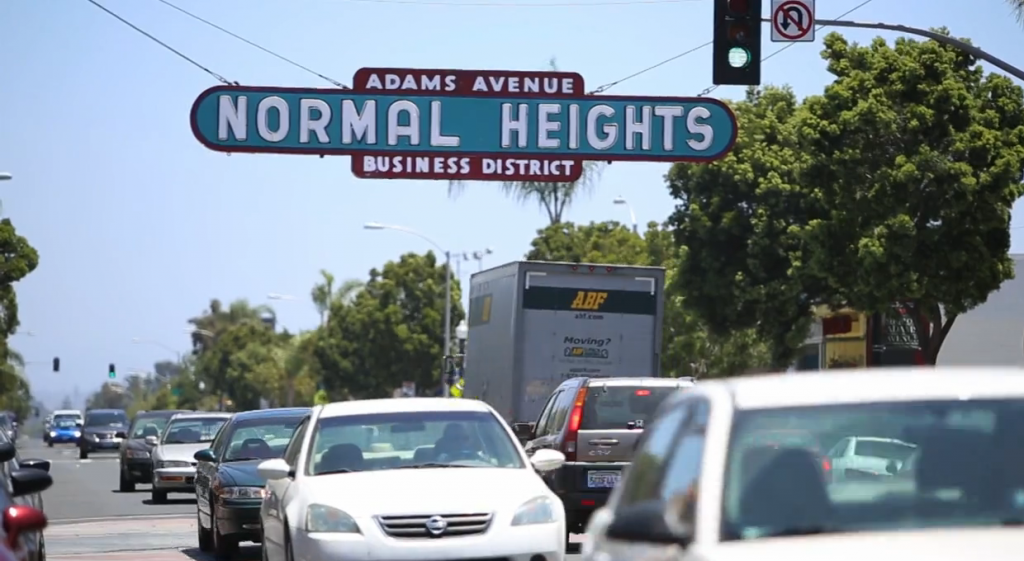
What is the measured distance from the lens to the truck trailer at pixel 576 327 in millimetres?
27672

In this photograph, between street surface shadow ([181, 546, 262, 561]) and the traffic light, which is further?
the traffic light

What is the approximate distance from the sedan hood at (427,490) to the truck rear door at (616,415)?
18.3ft

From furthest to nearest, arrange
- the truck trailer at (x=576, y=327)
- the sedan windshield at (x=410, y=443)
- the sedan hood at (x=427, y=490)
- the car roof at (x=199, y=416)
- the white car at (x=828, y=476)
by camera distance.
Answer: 1. the car roof at (x=199, y=416)
2. the truck trailer at (x=576, y=327)
3. the sedan windshield at (x=410, y=443)
4. the sedan hood at (x=427, y=490)
5. the white car at (x=828, y=476)

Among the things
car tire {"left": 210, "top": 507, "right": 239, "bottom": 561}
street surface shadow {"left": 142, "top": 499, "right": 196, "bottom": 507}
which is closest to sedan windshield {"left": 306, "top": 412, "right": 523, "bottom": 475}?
car tire {"left": 210, "top": 507, "right": 239, "bottom": 561}

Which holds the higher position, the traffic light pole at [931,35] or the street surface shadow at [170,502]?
the traffic light pole at [931,35]

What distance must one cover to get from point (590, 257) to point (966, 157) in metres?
28.8

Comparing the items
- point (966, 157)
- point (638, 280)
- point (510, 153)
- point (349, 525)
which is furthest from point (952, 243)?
point (349, 525)

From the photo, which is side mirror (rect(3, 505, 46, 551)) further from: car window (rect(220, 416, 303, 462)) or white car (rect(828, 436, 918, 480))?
car window (rect(220, 416, 303, 462))

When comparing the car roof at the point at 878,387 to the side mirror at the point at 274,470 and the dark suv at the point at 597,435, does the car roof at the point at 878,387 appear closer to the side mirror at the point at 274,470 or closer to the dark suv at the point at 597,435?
the side mirror at the point at 274,470

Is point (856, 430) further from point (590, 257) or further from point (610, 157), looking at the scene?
point (590, 257)

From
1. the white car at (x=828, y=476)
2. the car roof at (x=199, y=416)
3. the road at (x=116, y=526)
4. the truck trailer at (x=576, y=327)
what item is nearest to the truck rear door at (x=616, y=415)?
the road at (x=116, y=526)

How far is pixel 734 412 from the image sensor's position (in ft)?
20.0

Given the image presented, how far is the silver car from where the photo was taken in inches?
1141

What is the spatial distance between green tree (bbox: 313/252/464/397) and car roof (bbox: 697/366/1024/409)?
76.7m
